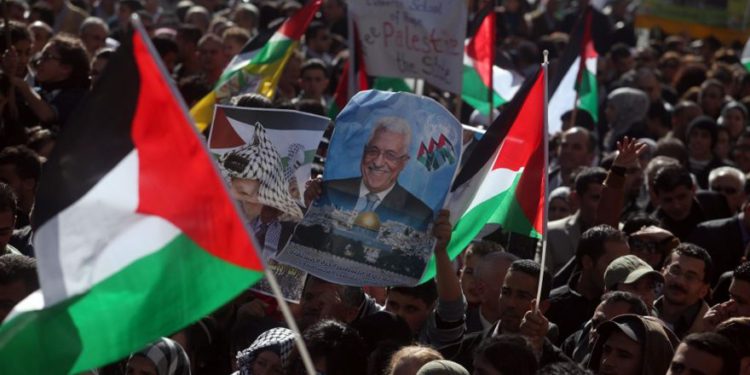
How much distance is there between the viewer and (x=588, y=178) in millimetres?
8656

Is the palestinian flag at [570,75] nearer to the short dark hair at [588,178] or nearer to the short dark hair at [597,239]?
the short dark hair at [588,178]

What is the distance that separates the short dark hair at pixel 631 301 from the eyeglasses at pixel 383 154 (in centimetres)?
109

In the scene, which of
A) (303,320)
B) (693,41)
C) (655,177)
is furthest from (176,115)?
(693,41)

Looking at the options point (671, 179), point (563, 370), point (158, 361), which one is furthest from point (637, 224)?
point (563, 370)

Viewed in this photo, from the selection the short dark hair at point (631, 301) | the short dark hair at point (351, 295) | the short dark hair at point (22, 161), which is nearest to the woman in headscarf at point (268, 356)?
the short dark hair at point (351, 295)

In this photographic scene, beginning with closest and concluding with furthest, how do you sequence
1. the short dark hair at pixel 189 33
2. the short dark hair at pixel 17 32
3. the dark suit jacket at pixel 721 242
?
the dark suit jacket at pixel 721 242 → the short dark hair at pixel 17 32 → the short dark hair at pixel 189 33

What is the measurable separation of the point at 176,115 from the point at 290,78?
798 centimetres

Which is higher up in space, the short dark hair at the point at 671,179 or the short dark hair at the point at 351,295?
the short dark hair at the point at 351,295

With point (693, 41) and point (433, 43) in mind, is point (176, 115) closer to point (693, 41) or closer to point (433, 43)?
point (433, 43)

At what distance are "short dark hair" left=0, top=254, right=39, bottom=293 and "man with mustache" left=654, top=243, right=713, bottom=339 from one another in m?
2.98

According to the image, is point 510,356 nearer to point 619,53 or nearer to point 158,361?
point 158,361

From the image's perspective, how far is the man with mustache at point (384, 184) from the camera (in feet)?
20.0

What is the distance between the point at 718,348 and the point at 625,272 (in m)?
1.85

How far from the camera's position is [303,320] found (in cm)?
654
